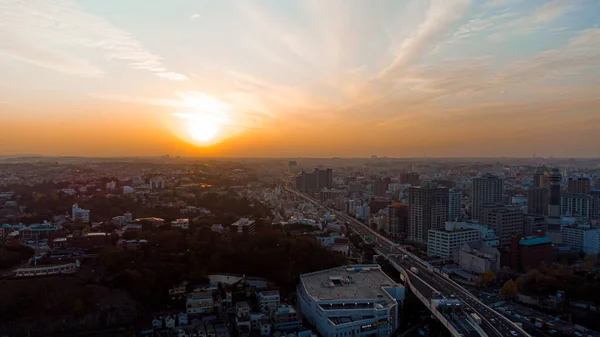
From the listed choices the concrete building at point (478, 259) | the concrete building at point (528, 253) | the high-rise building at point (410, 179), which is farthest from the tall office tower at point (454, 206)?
the high-rise building at point (410, 179)

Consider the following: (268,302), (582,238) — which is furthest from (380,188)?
(268,302)

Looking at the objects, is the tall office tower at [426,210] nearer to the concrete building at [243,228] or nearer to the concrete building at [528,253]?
the concrete building at [528,253]

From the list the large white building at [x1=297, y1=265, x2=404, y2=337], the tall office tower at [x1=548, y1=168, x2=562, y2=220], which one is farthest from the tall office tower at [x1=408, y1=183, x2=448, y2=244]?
the large white building at [x1=297, y1=265, x2=404, y2=337]

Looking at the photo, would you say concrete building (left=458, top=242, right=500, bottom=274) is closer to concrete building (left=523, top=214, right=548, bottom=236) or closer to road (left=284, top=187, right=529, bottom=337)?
road (left=284, top=187, right=529, bottom=337)

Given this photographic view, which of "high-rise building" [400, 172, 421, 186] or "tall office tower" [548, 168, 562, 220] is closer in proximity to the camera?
"tall office tower" [548, 168, 562, 220]

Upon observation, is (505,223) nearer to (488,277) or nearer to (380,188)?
(488,277)

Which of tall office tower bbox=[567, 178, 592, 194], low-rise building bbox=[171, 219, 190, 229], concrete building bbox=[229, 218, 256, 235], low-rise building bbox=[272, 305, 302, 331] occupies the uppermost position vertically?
tall office tower bbox=[567, 178, 592, 194]
